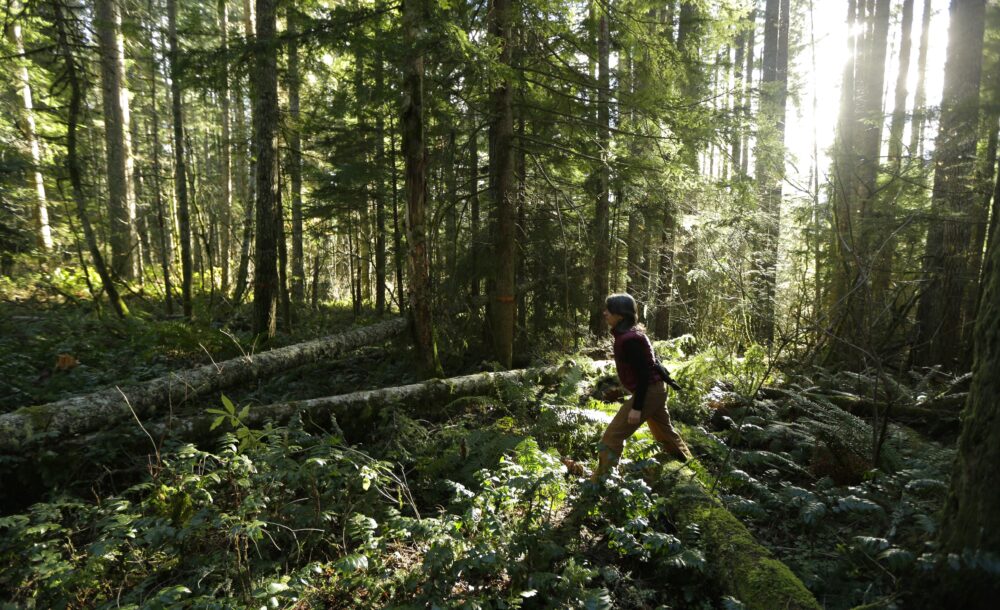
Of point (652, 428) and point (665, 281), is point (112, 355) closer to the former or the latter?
point (652, 428)

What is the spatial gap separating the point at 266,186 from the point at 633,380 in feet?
25.5

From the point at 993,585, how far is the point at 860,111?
14048mm

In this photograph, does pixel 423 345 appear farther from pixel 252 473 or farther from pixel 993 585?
pixel 993 585

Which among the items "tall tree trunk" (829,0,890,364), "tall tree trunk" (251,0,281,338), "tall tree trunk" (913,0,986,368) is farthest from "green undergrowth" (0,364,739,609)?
"tall tree trunk" (913,0,986,368)

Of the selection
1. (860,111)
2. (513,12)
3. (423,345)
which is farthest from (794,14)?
(423,345)

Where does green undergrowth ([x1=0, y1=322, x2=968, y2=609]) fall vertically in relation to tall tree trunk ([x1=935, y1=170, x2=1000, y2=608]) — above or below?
below

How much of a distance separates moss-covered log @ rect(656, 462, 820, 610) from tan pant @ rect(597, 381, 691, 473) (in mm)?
514

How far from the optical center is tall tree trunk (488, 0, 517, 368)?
26.3 ft

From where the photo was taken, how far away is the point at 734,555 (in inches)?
131

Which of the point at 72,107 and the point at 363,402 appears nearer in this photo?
the point at 363,402

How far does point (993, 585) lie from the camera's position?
2113 mm

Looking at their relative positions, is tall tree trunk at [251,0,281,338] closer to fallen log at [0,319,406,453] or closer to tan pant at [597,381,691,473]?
fallen log at [0,319,406,453]

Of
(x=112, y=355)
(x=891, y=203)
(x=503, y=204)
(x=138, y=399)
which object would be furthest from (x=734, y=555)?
(x=112, y=355)

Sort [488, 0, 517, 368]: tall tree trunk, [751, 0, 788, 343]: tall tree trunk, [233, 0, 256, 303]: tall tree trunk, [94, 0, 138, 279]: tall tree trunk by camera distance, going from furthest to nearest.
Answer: [94, 0, 138, 279]: tall tree trunk
[233, 0, 256, 303]: tall tree trunk
[488, 0, 517, 368]: tall tree trunk
[751, 0, 788, 343]: tall tree trunk
